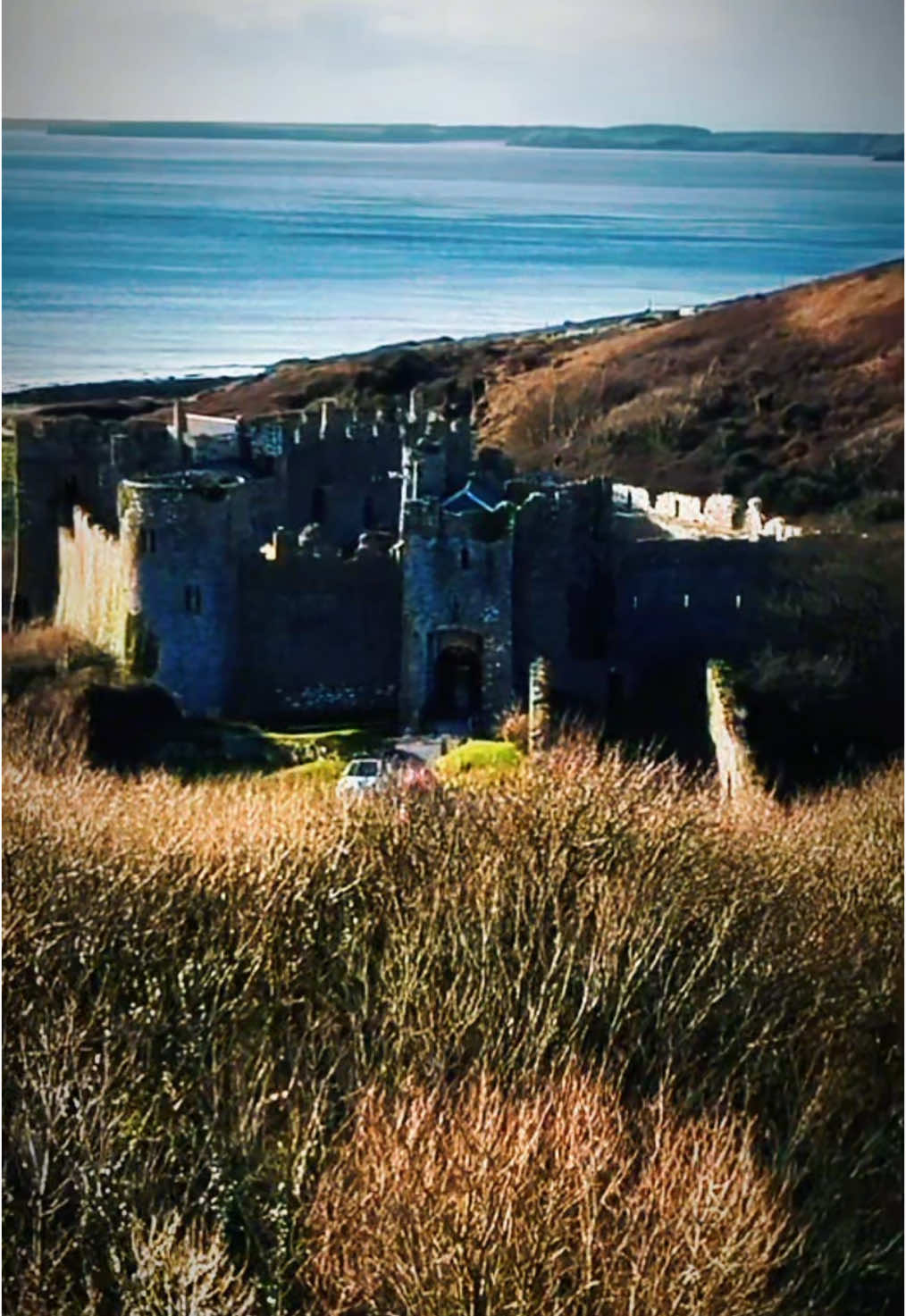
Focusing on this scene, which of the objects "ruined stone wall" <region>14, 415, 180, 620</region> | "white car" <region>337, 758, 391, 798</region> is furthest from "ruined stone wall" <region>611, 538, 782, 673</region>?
"ruined stone wall" <region>14, 415, 180, 620</region>

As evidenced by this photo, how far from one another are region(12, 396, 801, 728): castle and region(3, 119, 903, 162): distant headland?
3.36 feet

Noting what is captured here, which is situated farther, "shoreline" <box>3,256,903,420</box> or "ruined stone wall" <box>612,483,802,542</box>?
"ruined stone wall" <box>612,483,802,542</box>

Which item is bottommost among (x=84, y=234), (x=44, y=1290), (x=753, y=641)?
(x=44, y=1290)

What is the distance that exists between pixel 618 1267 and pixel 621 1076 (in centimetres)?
107

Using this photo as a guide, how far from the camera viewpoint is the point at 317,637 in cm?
820

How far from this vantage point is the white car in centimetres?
825

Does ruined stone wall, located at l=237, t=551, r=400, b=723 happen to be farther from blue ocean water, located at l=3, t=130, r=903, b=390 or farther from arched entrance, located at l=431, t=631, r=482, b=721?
blue ocean water, located at l=3, t=130, r=903, b=390

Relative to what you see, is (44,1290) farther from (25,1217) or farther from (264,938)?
(264,938)

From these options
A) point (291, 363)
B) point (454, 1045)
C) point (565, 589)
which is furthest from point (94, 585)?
point (454, 1045)

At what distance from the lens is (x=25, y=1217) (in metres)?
7.29

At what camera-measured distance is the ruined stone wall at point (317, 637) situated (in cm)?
817

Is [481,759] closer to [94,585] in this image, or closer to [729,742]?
[729,742]

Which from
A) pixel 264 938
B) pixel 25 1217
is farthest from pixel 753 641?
pixel 25 1217

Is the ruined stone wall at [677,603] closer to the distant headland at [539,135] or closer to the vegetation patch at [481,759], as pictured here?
the vegetation patch at [481,759]
